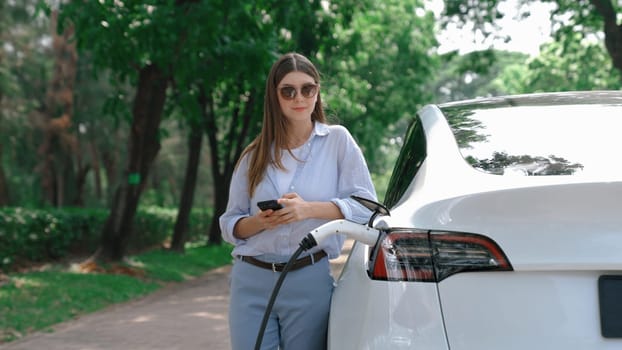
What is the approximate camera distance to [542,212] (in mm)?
2529

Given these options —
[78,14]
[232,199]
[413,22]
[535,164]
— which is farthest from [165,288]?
[413,22]

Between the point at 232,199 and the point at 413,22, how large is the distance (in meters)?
34.2

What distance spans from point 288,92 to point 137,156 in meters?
13.1

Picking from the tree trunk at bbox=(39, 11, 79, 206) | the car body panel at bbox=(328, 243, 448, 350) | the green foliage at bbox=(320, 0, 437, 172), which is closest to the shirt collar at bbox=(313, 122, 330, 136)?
the car body panel at bbox=(328, 243, 448, 350)

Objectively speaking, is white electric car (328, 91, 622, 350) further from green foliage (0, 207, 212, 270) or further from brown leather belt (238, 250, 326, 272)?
green foliage (0, 207, 212, 270)

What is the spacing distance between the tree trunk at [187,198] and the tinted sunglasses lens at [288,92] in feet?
60.5

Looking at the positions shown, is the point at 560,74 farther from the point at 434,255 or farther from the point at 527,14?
the point at 434,255

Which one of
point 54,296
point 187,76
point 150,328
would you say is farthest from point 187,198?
point 150,328

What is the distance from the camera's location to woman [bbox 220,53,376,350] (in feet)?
11.6

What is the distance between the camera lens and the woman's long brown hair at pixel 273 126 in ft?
11.8

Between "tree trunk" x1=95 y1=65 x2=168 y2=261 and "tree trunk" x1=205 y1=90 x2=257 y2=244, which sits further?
"tree trunk" x1=205 y1=90 x2=257 y2=244

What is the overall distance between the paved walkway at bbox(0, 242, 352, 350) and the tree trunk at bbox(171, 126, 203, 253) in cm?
953

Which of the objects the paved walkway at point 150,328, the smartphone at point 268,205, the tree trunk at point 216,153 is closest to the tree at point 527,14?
the tree trunk at point 216,153

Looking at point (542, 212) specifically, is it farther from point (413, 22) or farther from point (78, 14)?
point (413, 22)
